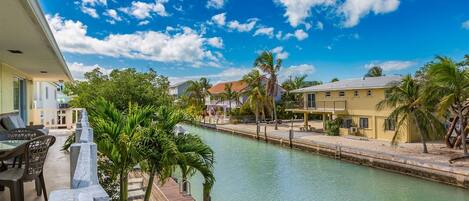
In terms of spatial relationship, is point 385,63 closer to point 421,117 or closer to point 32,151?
point 421,117

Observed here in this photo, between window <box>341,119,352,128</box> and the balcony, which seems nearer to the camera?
window <box>341,119,352,128</box>

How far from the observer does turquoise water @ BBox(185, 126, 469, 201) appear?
11805mm

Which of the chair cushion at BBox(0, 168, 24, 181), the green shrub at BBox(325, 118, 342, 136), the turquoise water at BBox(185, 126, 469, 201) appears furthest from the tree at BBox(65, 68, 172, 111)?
the green shrub at BBox(325, 118, 342, 136)

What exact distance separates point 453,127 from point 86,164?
752 inches

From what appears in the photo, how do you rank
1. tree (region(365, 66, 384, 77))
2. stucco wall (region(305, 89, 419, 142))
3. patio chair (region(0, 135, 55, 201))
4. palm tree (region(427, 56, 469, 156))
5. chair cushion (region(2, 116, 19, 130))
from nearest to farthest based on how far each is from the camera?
patio chair (region(0, 135, 55, 201)), chair cushion (region(2, 116, 19, 130)), palm tree (region(427, 56, 469, 156)), stucco wall (region(305, 89, 419, 142)), tree (region(365, 66, 384, 77))

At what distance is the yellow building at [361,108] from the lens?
20.8m

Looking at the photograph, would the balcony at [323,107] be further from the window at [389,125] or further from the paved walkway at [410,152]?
the window at [389,125]

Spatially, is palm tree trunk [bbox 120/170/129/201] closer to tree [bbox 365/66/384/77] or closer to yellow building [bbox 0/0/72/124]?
yellow building [bbox 0/0/72/124]

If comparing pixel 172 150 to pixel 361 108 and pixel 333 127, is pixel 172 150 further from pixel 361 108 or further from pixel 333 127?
pixel 333 127

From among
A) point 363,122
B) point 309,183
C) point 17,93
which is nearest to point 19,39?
point 17,93

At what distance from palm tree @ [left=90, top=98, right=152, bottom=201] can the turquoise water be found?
674cm

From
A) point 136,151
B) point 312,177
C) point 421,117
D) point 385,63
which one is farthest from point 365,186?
point 385,63

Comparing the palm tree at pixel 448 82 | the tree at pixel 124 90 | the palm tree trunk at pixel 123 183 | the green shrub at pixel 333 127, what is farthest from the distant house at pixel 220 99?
the palm tree trunk at pixel 123 183

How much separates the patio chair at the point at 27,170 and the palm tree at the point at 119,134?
0.96 meters
